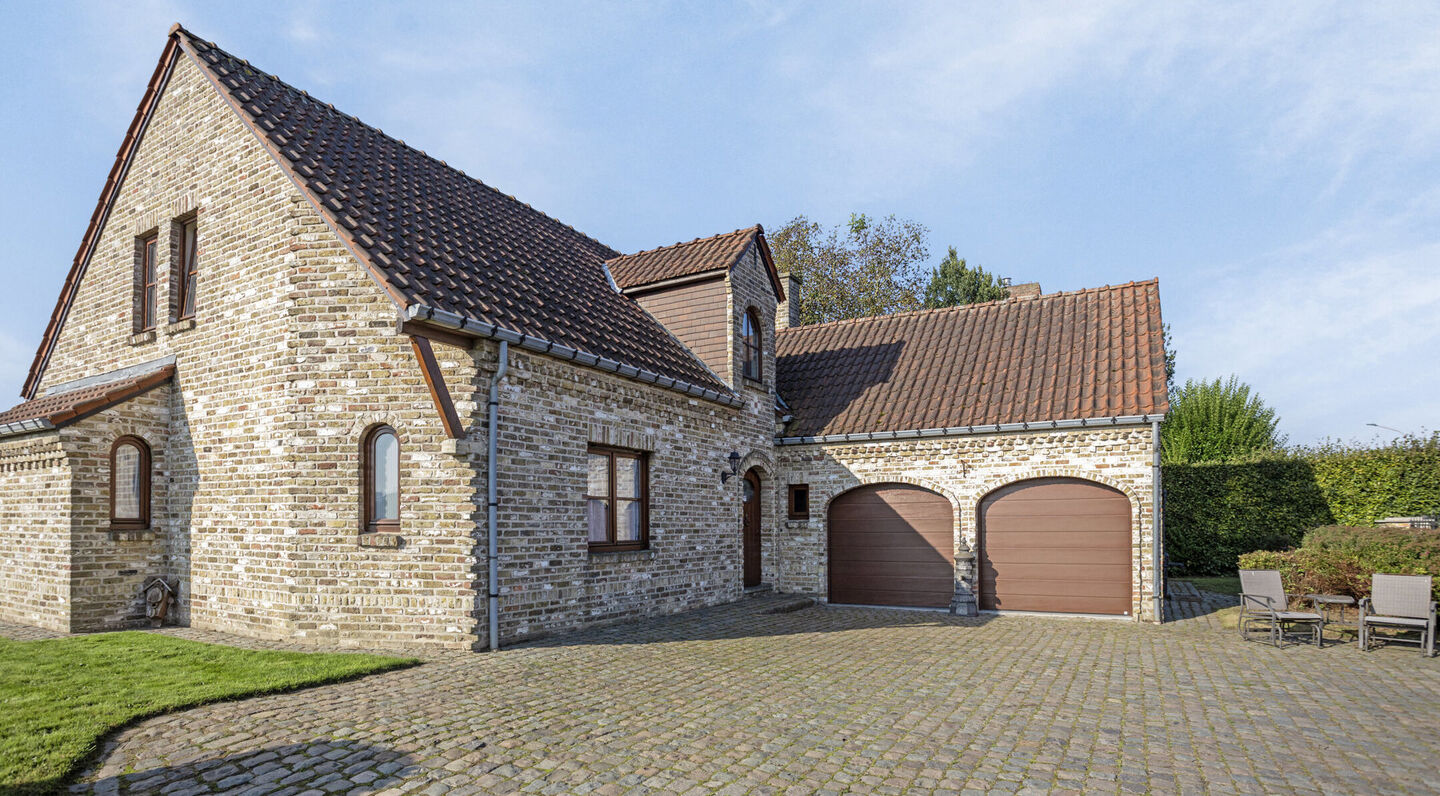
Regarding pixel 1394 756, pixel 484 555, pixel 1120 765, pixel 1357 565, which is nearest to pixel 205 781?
pixel 484 555

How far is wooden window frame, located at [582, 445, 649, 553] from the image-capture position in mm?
10469

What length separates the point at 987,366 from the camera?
14344 mm

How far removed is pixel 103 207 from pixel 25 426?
166 inches

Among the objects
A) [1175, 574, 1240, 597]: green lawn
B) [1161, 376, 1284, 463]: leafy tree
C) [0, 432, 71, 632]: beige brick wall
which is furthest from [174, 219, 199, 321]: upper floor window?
[1161, 376, 1284, 463]: leafy tree

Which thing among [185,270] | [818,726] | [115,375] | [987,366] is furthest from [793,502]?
[115,375]

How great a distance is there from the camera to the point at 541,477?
374 inches

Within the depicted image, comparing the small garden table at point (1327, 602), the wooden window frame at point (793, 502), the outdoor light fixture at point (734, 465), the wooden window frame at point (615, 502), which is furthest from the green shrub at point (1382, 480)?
the wooden window frame at point (615, 502)

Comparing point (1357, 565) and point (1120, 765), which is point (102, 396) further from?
point (1357, 565)

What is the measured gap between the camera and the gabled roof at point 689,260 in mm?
13797

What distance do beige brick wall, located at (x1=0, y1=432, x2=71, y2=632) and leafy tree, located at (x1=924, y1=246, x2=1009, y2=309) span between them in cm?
3110

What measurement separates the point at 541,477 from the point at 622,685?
3.09 metres

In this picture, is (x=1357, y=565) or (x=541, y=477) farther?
(x=1357, y=565)

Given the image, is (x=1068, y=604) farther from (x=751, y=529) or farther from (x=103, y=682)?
(x=103, y=682)

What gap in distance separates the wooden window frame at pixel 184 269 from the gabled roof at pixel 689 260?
250 inches
